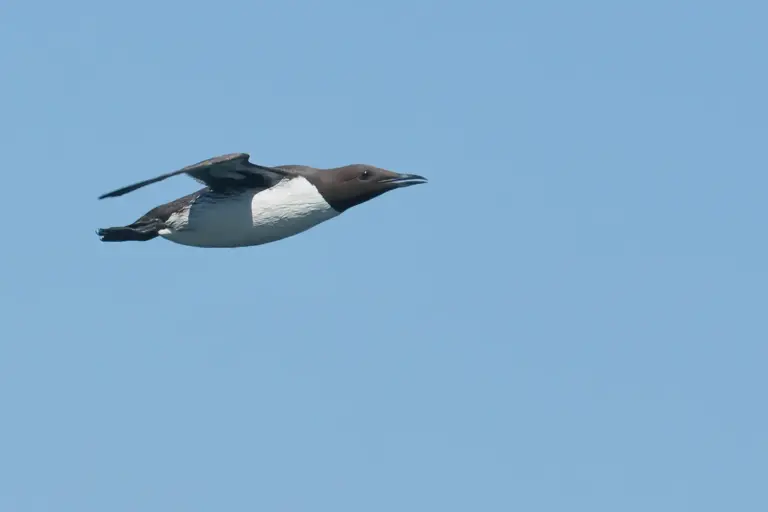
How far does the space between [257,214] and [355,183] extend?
4.21 feet

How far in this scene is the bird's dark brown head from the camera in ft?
56.0

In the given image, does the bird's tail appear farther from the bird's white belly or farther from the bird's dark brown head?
the bird's dark brown head

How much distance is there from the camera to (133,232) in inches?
701

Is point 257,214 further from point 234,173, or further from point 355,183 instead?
point 355,183

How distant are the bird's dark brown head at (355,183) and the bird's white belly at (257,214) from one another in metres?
0.12

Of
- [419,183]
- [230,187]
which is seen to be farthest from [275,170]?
[419,183]

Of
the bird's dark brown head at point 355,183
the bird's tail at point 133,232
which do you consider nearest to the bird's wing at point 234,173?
A: the bird's dark brown head at point 355,183

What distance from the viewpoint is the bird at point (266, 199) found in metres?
16.9

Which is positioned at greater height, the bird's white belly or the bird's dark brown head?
the bird's dark brown head

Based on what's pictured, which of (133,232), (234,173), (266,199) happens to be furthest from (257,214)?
(133,232)

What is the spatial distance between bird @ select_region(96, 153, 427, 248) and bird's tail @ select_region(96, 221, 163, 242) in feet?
0.96

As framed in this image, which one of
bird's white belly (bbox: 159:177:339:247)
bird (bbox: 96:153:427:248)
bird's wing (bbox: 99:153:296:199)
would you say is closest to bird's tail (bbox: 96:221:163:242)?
bird (bbox: 96:153:427:248)

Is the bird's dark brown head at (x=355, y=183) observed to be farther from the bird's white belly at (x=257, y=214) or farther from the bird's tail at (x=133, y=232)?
the bird's tail at (x=133, y=232)

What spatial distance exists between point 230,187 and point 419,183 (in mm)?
2362
